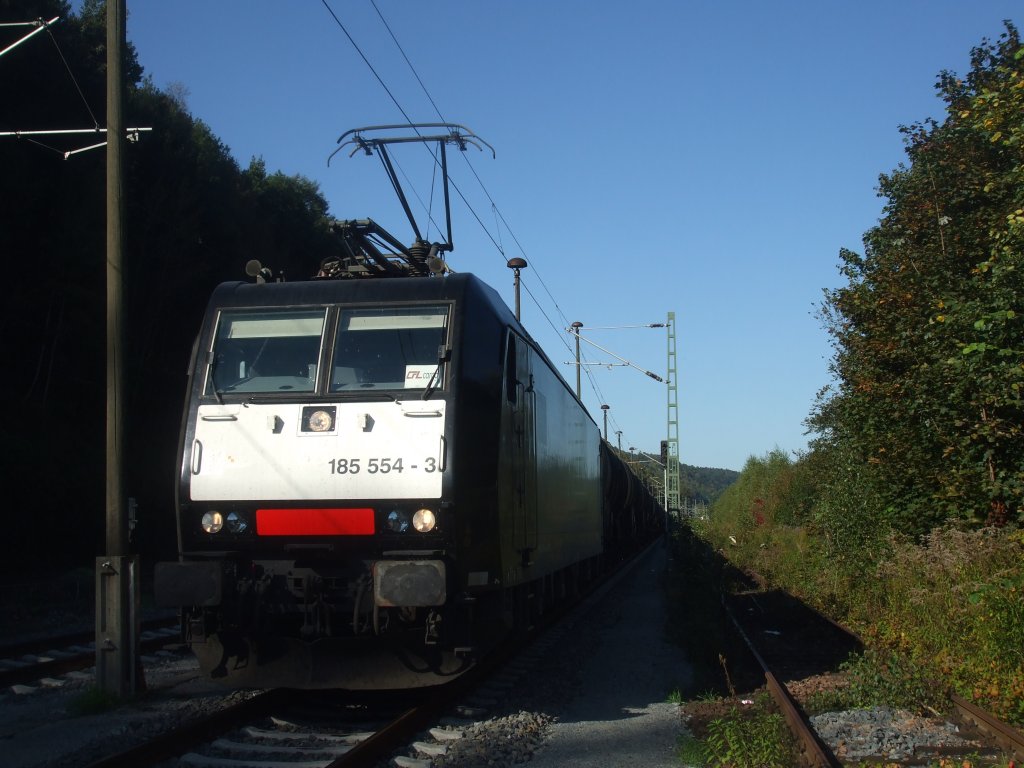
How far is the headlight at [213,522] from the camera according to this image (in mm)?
6906

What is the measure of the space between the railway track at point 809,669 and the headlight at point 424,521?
283 centimetres

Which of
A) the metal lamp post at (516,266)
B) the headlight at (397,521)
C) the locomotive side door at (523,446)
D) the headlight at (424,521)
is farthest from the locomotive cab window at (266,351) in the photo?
the metal lamp post at (516,266)

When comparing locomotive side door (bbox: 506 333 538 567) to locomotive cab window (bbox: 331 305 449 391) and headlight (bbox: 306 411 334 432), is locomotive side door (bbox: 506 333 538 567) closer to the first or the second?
locomotive cab window (bbox: 331 305 449 391)

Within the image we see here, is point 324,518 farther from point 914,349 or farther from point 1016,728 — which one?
point 914,349

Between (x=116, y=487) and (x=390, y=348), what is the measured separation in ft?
9.82

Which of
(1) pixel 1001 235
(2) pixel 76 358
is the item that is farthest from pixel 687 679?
(2) pixel 76 358

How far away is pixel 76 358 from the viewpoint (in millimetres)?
23922

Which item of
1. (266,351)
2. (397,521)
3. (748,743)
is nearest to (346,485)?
(397,521)

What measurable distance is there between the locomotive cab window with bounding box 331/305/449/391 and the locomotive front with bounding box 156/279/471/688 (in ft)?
0.04

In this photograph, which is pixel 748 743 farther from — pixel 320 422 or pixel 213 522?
pixel 213 522

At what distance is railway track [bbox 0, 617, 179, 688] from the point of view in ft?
28.8

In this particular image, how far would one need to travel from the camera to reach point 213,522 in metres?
6.92

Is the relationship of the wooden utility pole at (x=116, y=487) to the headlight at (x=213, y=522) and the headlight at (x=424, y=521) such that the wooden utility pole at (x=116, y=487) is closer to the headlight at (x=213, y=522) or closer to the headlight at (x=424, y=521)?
the headlight at (x=213, y=522)

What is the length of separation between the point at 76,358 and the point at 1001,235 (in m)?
21.3
